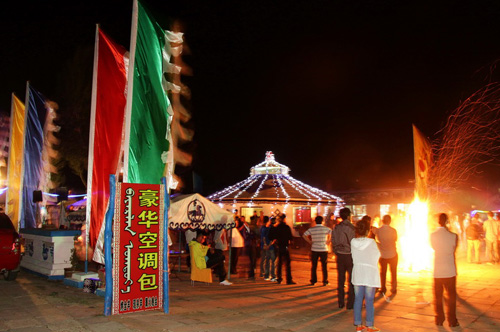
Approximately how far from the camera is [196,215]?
10695mm

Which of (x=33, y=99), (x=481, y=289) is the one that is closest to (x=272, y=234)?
(x=481, y=289)

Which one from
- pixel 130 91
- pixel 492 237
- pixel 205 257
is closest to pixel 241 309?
pixel 205 257

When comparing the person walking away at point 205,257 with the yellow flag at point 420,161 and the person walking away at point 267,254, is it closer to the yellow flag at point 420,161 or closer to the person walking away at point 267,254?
the person walking away at point 267,254

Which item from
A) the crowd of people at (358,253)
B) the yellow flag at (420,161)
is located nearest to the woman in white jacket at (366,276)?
the crowd of people at (358,253)

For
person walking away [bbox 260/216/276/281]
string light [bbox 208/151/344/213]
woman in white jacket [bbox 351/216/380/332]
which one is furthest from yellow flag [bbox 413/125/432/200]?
string light [bbox 208/151/344/213]

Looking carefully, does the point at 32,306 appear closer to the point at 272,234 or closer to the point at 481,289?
the point at 272,234

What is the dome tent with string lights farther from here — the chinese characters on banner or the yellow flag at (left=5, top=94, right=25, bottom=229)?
the chinese characters on banner

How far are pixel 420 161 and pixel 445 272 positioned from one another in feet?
17.0

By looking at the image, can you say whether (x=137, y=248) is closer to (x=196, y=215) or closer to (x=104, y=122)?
(x=104, y=122)

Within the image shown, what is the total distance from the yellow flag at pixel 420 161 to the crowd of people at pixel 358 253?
6.47 feet

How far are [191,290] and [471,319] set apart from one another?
571 centimetres

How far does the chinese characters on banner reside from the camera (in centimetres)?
657

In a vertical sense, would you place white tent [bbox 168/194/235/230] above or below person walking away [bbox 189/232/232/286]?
above

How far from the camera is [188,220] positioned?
1055cm
